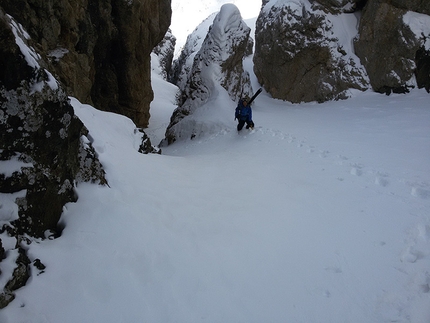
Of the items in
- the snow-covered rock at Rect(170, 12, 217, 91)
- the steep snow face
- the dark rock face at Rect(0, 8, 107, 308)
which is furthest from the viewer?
the snow-covered rock at Rect(170, 12, 217, 91)

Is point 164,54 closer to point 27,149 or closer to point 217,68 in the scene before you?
point 217,68

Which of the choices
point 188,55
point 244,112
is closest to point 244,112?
point 244,112

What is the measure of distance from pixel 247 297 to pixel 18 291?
6.49 ft

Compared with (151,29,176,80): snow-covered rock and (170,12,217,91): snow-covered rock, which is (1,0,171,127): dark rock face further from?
(151,29,176,80): snow-covered rock

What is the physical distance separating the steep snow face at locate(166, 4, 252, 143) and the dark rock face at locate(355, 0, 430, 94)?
6.44 meters

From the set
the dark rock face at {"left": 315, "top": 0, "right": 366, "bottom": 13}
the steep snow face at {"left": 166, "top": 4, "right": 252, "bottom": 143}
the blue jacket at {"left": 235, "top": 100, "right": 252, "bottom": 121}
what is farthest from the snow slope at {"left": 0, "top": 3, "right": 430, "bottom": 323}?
the dark rock face at {"left": 315, "top": 0, "right": 366, "bottom": 13}

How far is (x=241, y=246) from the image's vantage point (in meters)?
3.34

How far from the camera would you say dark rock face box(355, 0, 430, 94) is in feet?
40.8

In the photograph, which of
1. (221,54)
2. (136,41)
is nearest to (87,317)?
(221,54)

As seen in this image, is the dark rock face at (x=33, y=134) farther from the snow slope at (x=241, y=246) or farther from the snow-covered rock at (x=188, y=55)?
the snow-covered rock at (x=188, y=55)

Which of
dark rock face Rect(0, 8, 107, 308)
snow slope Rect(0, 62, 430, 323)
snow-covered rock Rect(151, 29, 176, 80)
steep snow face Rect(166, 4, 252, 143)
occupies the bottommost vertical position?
snow slope Rect(0, 62, 430, 323)

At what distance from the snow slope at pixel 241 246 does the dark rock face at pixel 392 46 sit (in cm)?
861

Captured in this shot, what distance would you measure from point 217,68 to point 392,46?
8.47 meters

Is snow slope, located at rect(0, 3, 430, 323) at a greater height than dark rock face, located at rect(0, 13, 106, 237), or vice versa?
dark rock face, located at rect(0, 13, 106, 237)
